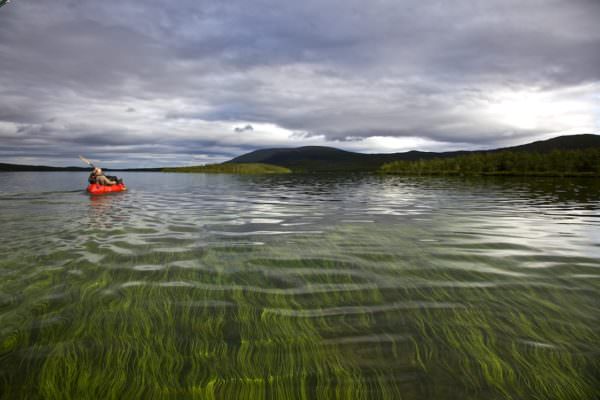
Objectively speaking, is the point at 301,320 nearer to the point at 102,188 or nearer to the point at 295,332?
the point at 295,332

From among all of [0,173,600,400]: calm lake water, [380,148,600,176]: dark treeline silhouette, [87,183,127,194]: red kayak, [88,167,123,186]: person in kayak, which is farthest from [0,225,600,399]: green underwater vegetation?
[380,148,600,176]: dark treeline silhouette

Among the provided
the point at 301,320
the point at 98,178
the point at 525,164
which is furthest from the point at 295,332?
the point at 525,164

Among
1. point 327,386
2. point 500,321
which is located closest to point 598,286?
point 500,321

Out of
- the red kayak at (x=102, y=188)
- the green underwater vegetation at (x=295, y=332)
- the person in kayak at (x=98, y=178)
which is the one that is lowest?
the green underwater vegetation at (x=295, y=332)

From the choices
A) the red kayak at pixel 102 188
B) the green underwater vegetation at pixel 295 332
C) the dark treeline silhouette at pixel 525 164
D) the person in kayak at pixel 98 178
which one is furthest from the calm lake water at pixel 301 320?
the dark treeline silhouette at pixel 525 164

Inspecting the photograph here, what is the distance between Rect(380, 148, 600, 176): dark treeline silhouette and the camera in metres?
120

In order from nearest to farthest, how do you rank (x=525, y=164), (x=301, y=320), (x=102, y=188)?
(x=301, y=320) < (x=102, y=188) < (x=525, y=164)

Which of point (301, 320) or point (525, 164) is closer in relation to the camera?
point (301, 320)

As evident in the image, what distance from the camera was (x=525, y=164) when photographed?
13850cm

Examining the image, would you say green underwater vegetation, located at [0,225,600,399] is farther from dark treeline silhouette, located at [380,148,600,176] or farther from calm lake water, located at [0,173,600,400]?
dark treeline silhouette, located at [380,148,600,176]

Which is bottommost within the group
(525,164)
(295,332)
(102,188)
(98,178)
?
(295,332)

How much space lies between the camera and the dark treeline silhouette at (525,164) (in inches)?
4744

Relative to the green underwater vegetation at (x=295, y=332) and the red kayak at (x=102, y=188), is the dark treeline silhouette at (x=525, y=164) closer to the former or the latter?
the red kayak at (x=102, y=188)

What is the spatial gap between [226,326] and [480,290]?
5655 millimetres
